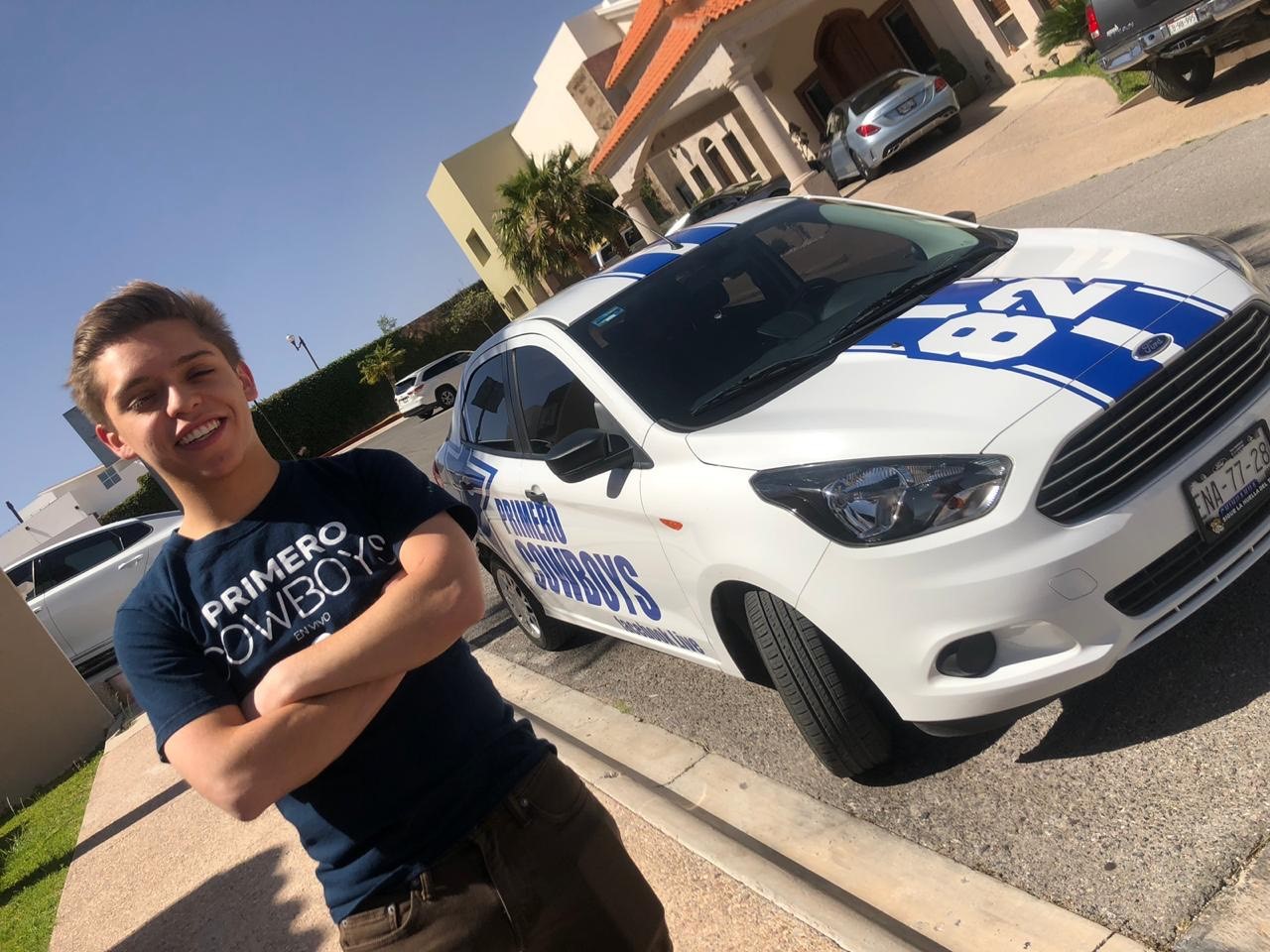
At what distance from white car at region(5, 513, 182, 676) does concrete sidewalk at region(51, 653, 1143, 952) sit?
16.8 ft

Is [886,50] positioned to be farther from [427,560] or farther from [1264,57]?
[427,560]

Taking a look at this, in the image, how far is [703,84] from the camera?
17891 millimetres

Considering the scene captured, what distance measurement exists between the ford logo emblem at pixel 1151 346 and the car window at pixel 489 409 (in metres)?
2.72

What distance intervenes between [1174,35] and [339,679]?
10.8 metres

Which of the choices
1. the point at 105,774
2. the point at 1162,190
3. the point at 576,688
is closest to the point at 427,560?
the point at 576,688

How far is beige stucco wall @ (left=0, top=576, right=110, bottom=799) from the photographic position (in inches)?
349

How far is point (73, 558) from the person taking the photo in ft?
38.3

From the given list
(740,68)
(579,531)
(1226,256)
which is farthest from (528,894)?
(740,68)

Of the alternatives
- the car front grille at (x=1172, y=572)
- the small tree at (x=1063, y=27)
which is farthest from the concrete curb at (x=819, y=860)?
the small tree at (x=1063, y=27)

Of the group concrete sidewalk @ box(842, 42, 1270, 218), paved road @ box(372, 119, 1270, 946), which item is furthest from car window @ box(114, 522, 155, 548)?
concrete sidewalk @ box(842, 42, 1270, 218)

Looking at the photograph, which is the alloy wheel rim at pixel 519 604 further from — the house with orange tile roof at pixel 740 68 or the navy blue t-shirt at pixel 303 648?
the house with orange tile roof at pixel 740 68

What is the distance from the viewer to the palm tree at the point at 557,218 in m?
29.7

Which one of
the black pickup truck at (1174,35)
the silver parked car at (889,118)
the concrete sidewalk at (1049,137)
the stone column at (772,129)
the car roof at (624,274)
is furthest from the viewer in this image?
the stone column at (772,129)

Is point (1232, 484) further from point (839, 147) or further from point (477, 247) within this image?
point (477, 247)
